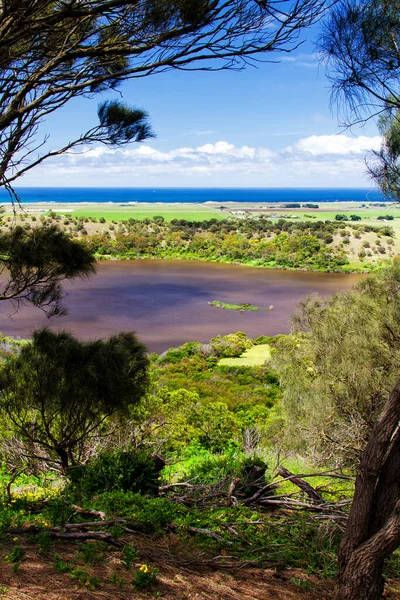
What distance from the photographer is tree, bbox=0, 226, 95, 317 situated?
167 inches

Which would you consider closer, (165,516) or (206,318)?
(165,516)

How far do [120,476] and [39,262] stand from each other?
1983 millimetres

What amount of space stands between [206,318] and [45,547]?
3026 centimetres

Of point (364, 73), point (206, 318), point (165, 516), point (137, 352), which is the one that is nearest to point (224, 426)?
point (137, 352)

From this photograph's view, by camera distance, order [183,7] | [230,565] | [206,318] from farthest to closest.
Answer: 1. [206,318]
2. [183,7]
3. [230,565]

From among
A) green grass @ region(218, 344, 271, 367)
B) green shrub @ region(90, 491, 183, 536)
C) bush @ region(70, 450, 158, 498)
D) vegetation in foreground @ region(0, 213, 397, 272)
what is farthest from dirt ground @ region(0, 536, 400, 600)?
vegetation in foreground @ region(0, 213, 397, 272)

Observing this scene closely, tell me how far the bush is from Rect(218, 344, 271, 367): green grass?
57.4ft

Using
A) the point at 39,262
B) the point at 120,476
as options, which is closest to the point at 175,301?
the point at 39,262

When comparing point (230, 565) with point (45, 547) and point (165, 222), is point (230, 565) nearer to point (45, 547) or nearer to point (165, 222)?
point (45, 547)

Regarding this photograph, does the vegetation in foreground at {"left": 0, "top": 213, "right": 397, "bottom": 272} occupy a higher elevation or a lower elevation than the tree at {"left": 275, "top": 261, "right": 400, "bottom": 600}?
higher

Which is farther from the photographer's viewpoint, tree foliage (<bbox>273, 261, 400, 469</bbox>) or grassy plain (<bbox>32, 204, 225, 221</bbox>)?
grassy plain (<bbox>32, 204, 225, 221</bbox>)

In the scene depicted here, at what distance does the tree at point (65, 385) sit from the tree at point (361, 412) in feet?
8.54

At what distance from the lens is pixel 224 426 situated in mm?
10367

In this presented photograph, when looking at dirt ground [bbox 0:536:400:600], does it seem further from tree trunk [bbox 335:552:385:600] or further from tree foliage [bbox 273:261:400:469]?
tree foliage [bbox 273:261:400:469]
